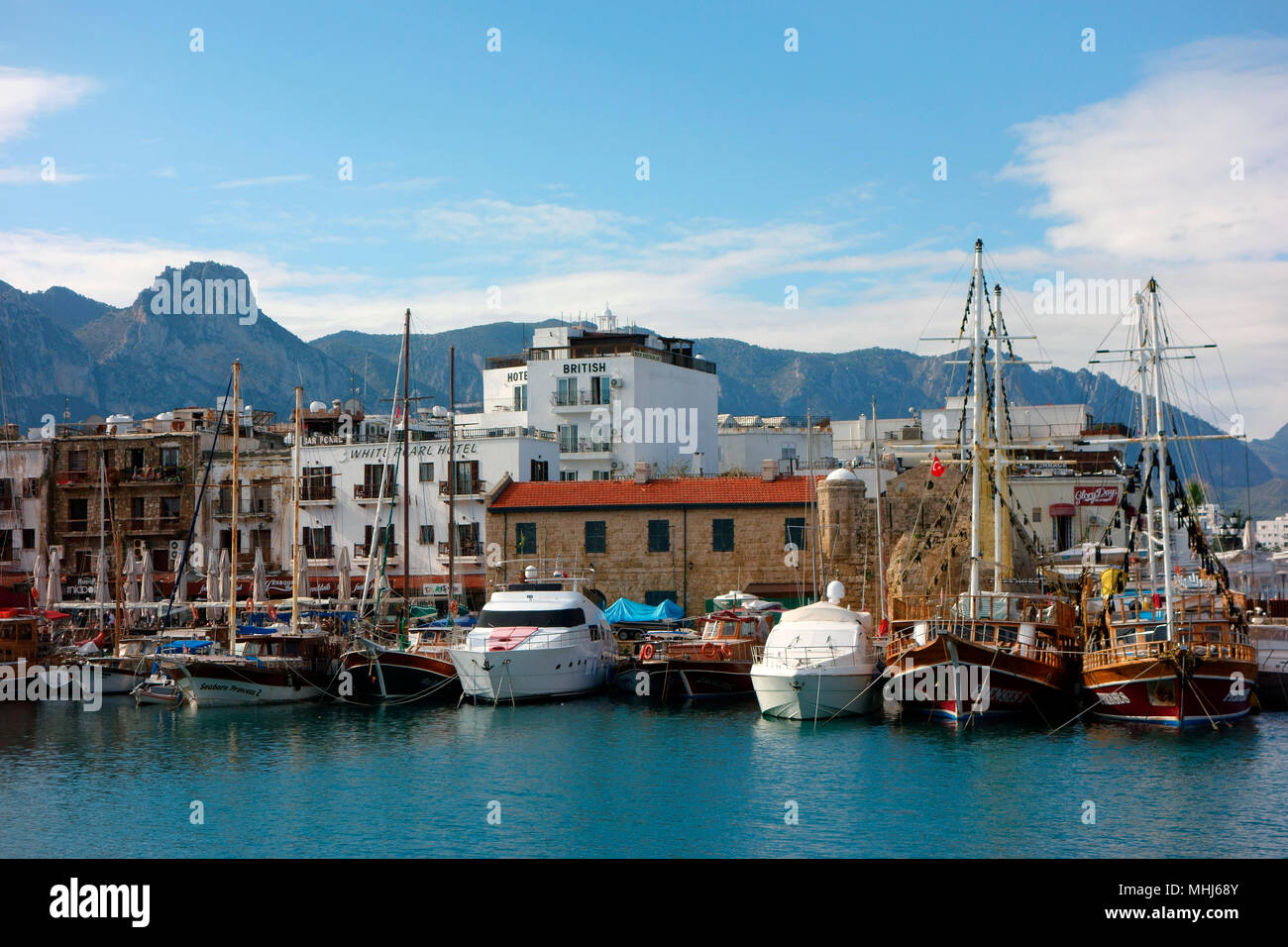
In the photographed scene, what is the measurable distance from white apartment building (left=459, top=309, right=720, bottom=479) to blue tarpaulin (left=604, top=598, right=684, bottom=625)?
20.1 meters

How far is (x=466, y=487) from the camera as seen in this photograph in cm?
6144

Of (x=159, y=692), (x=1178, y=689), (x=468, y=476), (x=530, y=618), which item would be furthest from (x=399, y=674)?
(x=1178, y=689)

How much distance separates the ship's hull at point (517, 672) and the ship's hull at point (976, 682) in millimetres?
10996

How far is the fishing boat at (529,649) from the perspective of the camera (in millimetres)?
42250

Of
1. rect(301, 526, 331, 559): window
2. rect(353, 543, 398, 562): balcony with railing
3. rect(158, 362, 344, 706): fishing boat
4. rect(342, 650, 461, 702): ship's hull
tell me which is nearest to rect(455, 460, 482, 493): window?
rect(353, 543, 398, 562): balcony with railing

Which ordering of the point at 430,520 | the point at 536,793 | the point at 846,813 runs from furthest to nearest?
the point at 430,520 < the point at 536,793 < the point at 846,813

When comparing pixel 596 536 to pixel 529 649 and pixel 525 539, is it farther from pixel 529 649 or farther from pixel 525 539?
pixel 529 649

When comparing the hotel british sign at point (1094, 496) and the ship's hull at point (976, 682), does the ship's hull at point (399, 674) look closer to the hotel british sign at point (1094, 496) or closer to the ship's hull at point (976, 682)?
the ship's hull at point (976, 682)

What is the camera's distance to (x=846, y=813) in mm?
26594

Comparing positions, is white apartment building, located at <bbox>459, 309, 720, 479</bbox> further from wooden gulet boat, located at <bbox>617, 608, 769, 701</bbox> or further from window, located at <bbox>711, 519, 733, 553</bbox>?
wooden gulet boat, located at <bbox>617, 608, 769, 701</bbox>

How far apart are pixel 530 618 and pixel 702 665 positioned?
6.14 metres
